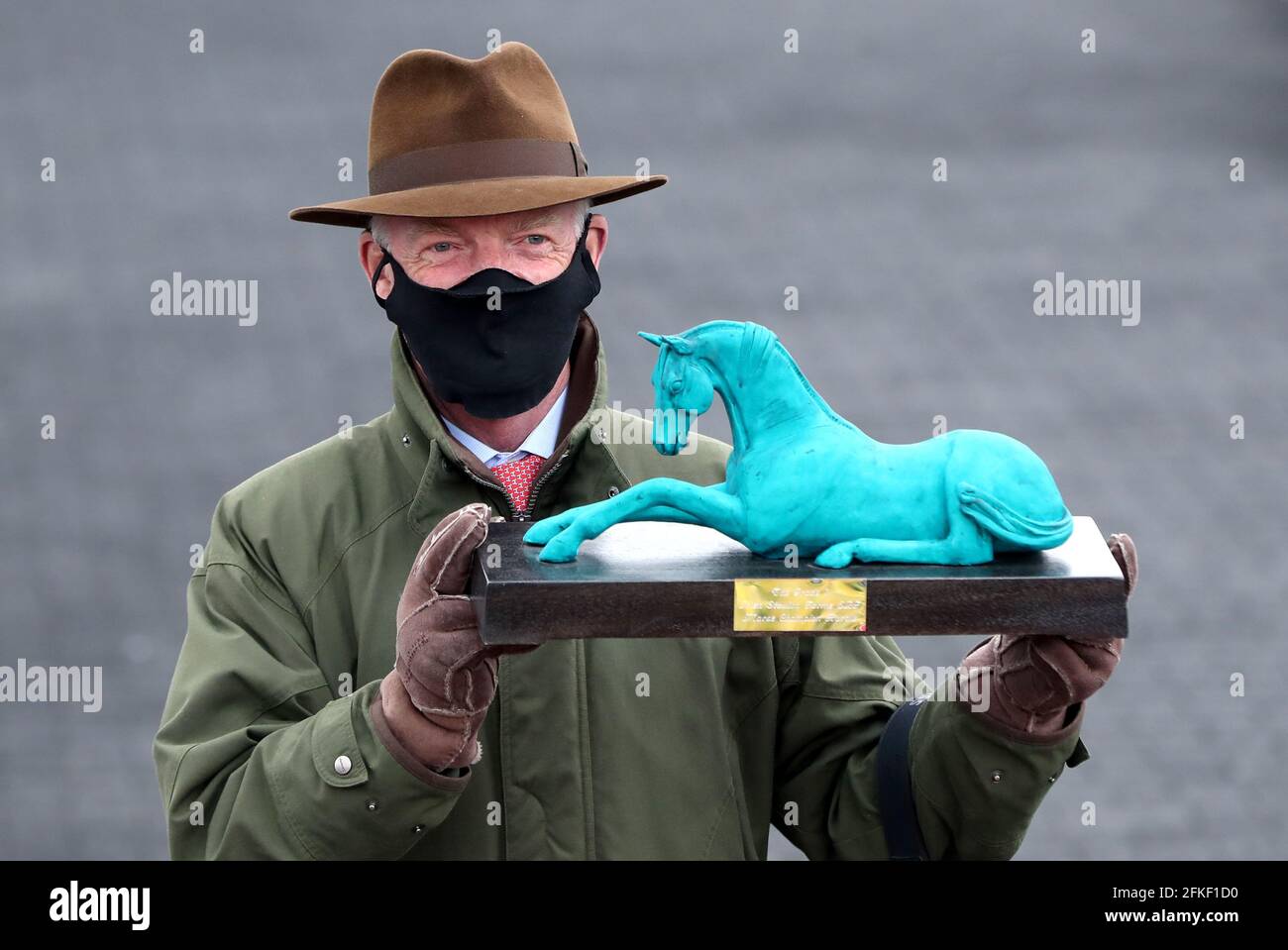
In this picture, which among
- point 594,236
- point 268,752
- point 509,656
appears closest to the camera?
point 268,752

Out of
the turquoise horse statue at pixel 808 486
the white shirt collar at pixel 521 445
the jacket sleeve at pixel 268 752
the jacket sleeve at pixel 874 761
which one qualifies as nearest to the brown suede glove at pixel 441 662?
the jacket sleeve at pixel 268 752

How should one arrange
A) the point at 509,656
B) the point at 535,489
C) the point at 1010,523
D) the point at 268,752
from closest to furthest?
the point at 1010,523
the point at 268,752
the point at 509,656
the point at 535,489

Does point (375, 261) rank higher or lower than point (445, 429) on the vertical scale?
higher

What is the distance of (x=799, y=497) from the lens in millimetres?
3053

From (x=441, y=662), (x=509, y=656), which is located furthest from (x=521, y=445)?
(x=441, y=662)

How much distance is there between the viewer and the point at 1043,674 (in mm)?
3139

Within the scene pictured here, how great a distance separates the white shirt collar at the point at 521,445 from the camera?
11.5ft

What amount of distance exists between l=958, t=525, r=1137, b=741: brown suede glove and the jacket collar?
31.5 inches

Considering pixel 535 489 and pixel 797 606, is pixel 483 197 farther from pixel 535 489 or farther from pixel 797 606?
pixel 797 606

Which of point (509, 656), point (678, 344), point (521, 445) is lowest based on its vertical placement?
point (509, 656)

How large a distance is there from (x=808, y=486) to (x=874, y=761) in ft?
2.16

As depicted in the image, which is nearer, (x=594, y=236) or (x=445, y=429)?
(x=445, y=429)

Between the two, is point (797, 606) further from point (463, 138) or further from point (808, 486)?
point (463, 138)

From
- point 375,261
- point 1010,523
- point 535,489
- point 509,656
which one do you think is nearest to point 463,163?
point 375,261
